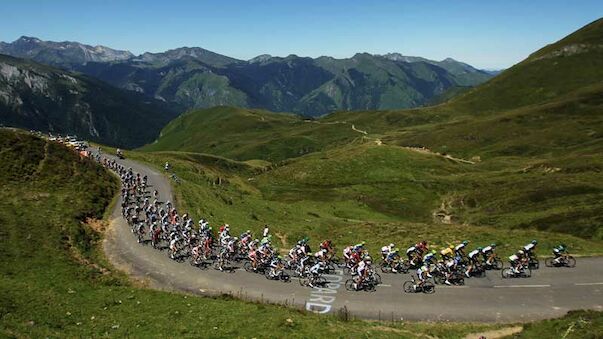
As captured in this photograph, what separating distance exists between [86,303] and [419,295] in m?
23.4

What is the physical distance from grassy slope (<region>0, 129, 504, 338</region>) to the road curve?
8.23 ft

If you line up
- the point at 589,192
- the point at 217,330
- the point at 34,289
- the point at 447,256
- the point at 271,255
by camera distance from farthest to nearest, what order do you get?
the point at 589,192 → the point at 271,255 → the point at 447,256 → the point at 34,289 → the point at 217,330

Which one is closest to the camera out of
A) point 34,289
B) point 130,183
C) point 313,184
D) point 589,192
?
point 34,289

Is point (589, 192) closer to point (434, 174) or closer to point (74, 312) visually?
point (434, 174)

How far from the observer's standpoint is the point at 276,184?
119500 millimetres

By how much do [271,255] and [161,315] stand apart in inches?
529

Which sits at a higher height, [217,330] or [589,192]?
[589,192]

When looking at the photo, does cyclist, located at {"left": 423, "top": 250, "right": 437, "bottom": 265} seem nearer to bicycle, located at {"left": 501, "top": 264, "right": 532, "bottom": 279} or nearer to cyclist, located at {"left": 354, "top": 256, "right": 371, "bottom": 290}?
cyclist, located at {"left": 354, "top": 256, "right": 371, "bottom": 290}

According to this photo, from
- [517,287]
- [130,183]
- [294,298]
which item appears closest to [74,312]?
[294,298]

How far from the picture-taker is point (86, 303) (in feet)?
103

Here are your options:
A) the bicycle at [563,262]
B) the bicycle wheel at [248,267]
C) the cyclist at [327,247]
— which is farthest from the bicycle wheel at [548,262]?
the bicycle wheel at [248,267]

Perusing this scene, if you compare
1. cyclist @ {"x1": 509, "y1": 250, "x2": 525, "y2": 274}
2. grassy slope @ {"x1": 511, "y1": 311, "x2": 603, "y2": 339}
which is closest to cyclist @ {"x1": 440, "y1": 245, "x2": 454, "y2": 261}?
cyclist @ {"x1": 509, "y1": 250, "x2": 525, "y2": 274}

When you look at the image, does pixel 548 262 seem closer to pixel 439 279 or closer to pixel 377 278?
pixel 439 279

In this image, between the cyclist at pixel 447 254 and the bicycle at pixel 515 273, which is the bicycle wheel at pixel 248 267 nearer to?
the cyclist at pixel 447 254
